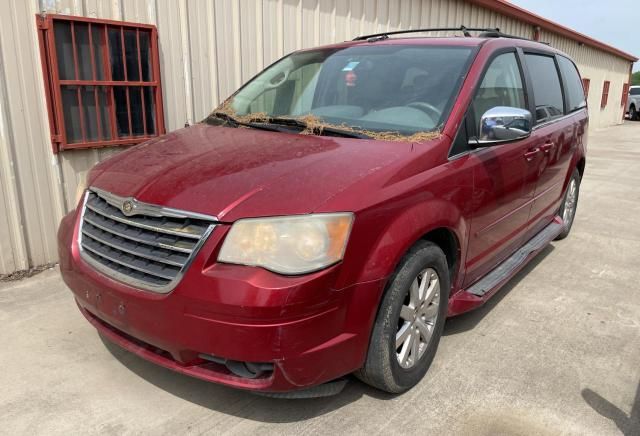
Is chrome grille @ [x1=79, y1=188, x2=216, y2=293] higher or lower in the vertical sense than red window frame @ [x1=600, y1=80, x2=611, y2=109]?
higher

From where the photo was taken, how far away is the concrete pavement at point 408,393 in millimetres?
2469

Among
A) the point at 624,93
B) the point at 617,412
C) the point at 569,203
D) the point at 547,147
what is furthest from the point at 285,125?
the point at 624,93

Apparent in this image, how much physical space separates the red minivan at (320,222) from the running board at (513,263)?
0.02 m

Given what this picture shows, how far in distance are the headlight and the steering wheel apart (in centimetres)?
113

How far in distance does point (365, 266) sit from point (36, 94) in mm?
3348

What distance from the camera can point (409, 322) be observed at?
2.60 meters

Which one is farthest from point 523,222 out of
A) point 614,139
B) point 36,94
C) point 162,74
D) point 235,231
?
point 614,139

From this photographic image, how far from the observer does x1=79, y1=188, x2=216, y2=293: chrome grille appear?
2150 millimetres

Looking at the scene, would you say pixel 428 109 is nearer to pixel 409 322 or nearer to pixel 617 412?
pixel 409 322

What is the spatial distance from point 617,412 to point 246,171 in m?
2.19

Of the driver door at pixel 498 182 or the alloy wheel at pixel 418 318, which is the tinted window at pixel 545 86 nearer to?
the driver door at pixel 498 182

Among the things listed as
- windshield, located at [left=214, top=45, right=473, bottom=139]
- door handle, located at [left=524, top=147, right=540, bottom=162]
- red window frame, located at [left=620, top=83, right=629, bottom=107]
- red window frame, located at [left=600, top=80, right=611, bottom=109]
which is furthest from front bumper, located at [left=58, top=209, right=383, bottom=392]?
red window frame, located at [left=620, top=83, right=629, bottom=107]

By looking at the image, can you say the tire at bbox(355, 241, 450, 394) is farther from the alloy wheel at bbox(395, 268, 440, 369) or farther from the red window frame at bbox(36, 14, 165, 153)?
the red window frame at bbox(36, 14, 165, 153)

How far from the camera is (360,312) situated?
2.23 meters
